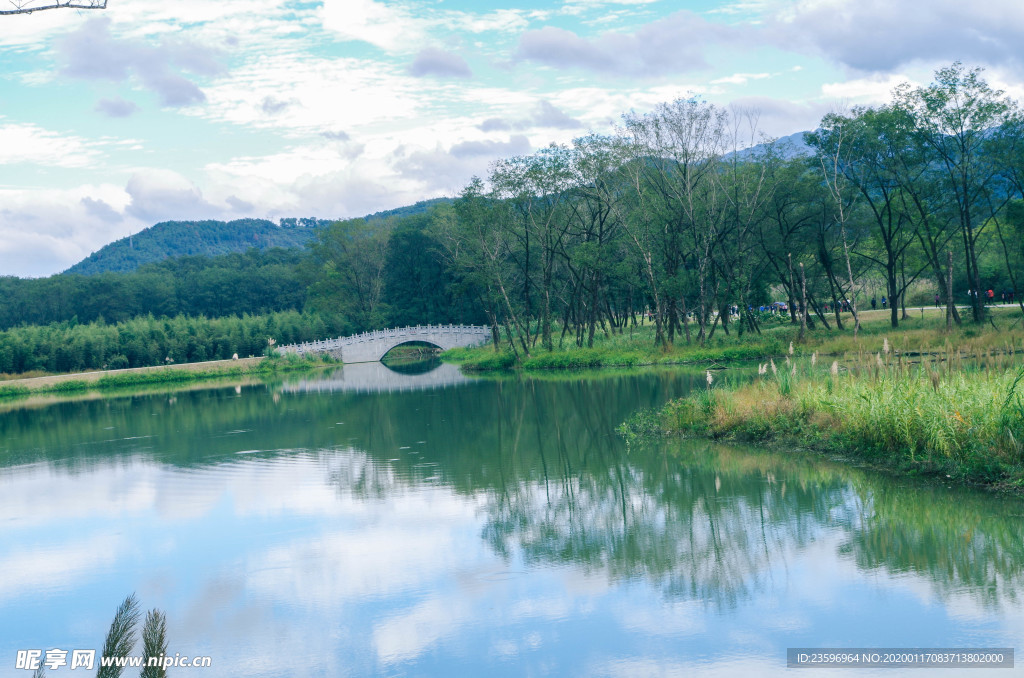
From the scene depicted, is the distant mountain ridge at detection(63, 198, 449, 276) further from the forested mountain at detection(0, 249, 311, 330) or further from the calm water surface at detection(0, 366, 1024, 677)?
the calm water surface at detection(0, 366, 1024, 677)

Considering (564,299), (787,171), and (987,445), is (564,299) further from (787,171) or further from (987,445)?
(987,445)

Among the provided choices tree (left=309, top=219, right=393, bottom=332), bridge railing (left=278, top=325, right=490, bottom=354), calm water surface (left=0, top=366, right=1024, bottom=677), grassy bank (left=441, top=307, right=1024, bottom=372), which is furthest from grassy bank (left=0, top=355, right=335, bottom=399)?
calm water surface (left=0, top=366, right=1024, bottom=677)

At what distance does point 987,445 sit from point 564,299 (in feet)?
145

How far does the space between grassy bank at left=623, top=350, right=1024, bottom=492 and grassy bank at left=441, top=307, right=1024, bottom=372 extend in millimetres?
13387

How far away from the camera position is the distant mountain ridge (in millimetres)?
130625

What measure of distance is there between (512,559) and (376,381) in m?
32.2

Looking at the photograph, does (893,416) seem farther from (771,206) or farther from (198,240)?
(198,240)

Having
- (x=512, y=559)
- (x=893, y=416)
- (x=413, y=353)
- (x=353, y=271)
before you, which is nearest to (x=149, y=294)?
(x=353, y=271)

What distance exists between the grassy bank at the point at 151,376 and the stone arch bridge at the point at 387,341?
2.24 m

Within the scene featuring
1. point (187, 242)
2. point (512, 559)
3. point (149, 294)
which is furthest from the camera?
point (187, 242)

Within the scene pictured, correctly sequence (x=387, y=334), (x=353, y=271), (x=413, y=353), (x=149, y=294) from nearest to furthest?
(x=387, y=334) → (x=413, y=353) → (x=353, y=271) → (x=149, y=294)

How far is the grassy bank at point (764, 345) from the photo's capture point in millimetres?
29188

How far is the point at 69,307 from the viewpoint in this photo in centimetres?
7812

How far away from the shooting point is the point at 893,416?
11.3m
